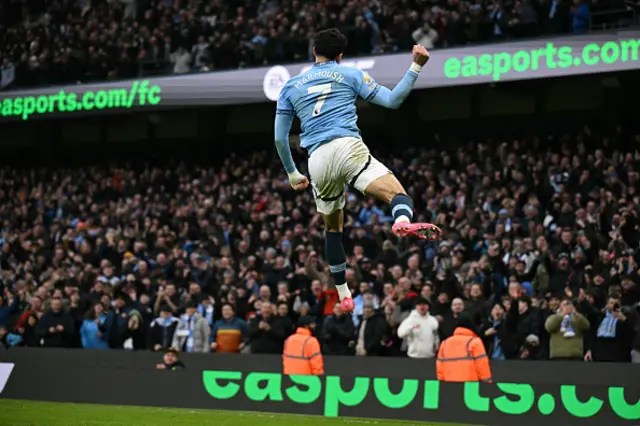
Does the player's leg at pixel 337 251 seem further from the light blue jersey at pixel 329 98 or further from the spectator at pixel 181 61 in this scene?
the spectator at pixel 181 61

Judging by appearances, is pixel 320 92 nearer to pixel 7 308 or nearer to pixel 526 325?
pixel 526 325

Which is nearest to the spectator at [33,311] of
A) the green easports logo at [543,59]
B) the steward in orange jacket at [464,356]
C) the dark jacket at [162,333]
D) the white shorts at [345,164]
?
the dark jacket at [162,333]

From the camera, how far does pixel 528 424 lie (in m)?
14.0

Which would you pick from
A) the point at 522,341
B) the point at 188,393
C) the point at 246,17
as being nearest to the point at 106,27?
the point at 246,17

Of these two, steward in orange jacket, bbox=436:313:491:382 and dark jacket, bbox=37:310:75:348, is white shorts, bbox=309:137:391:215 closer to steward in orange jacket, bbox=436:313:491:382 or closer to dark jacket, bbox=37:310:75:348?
steward in orange jacket, bbox=436:313:491:382

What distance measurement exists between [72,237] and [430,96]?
31.5 ft

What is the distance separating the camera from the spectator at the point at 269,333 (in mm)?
16859

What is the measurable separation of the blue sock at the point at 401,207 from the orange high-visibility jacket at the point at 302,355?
282 inches

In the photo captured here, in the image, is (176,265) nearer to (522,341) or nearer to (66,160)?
(522,341)

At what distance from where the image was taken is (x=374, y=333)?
52.9ft

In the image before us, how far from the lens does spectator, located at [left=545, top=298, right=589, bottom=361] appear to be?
1478 centimetres

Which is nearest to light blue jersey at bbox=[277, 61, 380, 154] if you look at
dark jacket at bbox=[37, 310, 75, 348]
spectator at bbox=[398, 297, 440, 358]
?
spectator at bbox=[398, 297, 440, 358]

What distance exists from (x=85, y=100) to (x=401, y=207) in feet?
66.4

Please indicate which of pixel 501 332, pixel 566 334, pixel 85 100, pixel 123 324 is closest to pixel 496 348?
pixel 501 332
